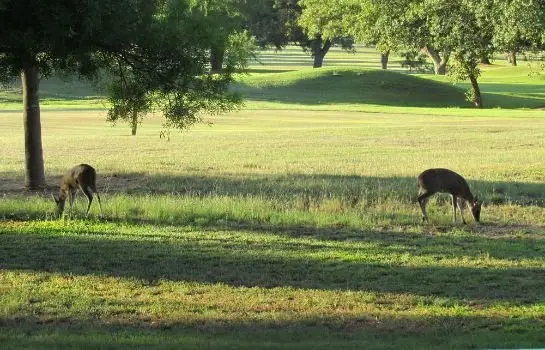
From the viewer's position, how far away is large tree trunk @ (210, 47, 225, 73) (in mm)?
19889

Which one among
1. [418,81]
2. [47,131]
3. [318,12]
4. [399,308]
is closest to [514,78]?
[418,81]

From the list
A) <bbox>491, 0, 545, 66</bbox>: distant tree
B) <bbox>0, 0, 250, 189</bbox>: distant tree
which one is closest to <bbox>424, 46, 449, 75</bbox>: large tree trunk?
<bbox>491, 0, 545, 66</bbox>: distant tree

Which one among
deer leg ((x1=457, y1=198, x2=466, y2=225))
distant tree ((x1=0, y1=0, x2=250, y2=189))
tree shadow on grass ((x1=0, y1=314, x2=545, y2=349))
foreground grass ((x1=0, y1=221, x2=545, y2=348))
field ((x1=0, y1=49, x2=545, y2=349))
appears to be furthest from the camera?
deer leg ((x1=457, y1=198, x2=466, y2=225))

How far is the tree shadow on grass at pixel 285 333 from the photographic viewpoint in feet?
28.1

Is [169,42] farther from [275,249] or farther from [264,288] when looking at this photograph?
[264,288]

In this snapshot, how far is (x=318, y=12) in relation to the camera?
72.3 m

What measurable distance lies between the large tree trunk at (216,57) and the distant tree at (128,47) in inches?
7.4

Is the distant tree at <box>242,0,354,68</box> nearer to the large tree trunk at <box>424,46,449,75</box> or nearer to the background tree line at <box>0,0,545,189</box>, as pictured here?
the large tree trunk at <box>424,46,449,75</box>

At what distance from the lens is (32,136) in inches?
969

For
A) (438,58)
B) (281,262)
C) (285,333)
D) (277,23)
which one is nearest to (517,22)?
(281,262)

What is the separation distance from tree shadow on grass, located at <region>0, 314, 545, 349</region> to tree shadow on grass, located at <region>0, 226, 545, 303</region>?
67.6 inches

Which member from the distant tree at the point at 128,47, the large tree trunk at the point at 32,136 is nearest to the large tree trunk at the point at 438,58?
the distant tree at the point at 128,47

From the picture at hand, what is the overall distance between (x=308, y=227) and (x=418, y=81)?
61.5 metres

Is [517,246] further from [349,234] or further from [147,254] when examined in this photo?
[147,254]
